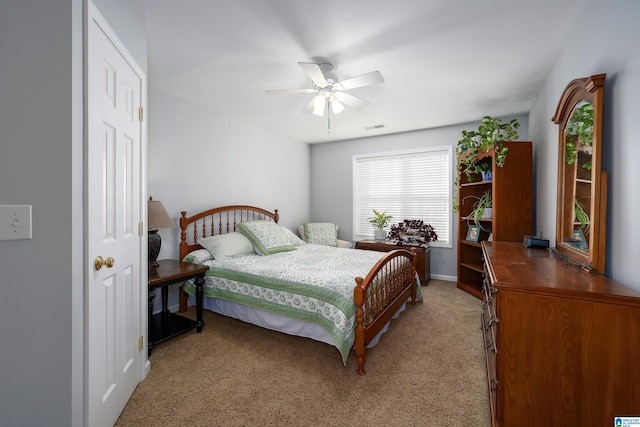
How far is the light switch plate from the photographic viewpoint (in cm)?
103

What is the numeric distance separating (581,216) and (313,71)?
6.73 feet

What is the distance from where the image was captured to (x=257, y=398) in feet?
6.11

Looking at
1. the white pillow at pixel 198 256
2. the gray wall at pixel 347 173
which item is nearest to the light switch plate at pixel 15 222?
the white pillow at pixel 198 256

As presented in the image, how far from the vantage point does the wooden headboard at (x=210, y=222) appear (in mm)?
3381

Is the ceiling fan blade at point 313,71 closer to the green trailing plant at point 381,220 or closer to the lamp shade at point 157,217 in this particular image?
the lamp shade at point 157,217

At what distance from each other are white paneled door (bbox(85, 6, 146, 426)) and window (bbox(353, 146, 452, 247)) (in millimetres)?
3968

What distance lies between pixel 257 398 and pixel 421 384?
3.63 feet

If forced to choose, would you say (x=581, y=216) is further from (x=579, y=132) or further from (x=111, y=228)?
(x=111, y=228)

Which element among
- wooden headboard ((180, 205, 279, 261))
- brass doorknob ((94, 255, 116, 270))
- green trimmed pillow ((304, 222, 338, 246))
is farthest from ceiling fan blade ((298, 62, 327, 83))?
green trimmed pillow ((304, 222, 338, 246))

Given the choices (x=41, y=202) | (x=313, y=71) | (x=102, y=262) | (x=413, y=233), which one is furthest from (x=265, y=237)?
(x=41, y=202)

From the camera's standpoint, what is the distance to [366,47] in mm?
2303

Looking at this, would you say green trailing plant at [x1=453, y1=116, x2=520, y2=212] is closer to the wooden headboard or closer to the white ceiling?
the white ceiling

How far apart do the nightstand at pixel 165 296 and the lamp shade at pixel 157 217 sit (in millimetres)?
410

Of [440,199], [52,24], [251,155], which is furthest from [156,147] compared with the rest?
[440,199]
